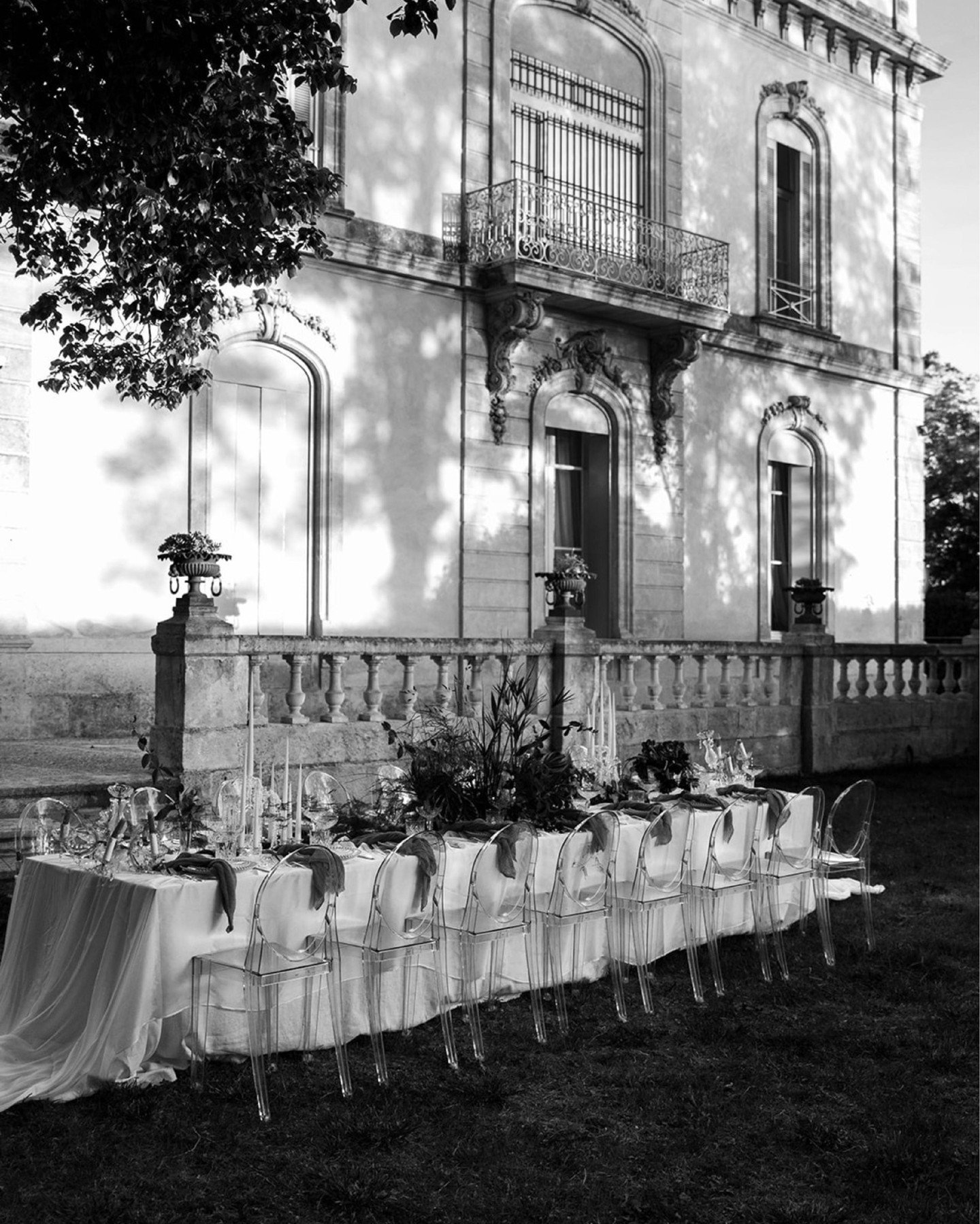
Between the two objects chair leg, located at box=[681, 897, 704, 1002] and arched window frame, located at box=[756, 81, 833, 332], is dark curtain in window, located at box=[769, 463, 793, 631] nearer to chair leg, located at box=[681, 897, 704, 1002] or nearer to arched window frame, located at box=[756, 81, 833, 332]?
arched window frame, located at box=[756, 81, 833, 332]

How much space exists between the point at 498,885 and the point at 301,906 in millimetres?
873

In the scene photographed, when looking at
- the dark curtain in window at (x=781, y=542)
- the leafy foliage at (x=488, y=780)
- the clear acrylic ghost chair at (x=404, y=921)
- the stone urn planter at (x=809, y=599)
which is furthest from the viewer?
the dark curtain in window at (x=781, y=542)

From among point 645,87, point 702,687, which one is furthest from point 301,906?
point 645,87

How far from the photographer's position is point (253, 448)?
13.4 meters

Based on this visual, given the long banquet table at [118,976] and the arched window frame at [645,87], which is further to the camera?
the arched window frame at [645,87]

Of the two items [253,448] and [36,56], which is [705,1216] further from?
[253,448]

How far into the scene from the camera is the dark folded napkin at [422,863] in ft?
17.4

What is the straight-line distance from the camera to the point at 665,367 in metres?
16.6

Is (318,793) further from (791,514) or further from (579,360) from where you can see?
(791,514)

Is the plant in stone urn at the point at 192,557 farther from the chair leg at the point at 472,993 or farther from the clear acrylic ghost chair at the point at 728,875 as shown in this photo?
the chair leg at the point at 472,993

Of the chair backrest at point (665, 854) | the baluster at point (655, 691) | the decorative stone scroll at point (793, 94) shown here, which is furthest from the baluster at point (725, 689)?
the decorative stone scroll at point (793, 94)

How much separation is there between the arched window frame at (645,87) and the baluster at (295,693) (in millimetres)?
7696

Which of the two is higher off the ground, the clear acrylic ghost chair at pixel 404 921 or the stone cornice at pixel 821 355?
the stone cornice at pixel 821 355

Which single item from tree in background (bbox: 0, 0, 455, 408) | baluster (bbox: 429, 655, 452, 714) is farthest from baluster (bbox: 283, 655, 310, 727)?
tree in background (bbox: 0, 0, 455, 408)
